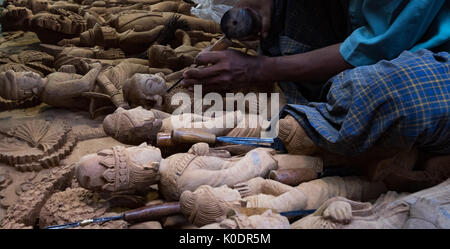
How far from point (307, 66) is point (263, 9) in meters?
0.63

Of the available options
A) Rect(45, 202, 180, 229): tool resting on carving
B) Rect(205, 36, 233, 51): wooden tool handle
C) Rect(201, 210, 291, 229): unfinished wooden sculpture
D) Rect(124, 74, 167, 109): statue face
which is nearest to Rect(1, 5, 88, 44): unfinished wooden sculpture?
Rect(124, 74, 167, 109): statue face

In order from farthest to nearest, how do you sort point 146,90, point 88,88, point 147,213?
point 88,88 → point 146,90 → point 147,213

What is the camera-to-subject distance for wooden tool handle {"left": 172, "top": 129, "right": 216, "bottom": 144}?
1.83 m

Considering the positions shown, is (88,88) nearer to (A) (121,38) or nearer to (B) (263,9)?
(A) (121,38)

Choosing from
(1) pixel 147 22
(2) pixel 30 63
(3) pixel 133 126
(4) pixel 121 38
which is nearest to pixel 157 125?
(3) pixel 133 126

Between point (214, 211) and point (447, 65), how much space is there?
38.5 inches

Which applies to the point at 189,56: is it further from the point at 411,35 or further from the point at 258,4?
the point at 411,35

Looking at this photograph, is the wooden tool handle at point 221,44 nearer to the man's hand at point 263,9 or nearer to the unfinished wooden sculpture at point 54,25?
the man's hand at point 263,9

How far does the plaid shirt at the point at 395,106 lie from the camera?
1319 mm

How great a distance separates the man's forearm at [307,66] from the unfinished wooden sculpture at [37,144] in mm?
1124

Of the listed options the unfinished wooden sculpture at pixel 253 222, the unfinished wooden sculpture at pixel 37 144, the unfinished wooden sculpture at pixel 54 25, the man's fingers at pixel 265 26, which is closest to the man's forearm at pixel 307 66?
the man's fingers at pixel 265 26

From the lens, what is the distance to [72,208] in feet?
4.87

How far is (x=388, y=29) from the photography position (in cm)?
156
